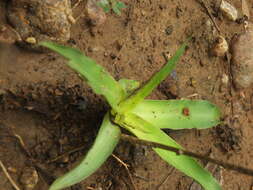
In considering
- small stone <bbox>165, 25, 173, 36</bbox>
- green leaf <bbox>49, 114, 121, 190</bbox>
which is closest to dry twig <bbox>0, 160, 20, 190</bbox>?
green leaf <bbox>49, 114, 121, 190</bbox>

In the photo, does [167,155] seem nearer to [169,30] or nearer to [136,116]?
[136,116]

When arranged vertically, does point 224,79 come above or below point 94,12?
below

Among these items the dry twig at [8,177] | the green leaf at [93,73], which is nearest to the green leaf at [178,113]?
the green leaf at [93,73]

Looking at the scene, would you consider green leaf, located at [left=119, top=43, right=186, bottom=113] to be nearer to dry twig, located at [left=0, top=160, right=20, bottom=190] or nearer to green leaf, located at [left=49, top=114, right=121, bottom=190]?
green leaf, located at [left=49, top=114, right=121, bottom=190]

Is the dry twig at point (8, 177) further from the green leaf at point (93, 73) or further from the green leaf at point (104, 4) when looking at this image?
the green leaf at point (104, 4)

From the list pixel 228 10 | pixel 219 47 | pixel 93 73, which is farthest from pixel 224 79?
pixel 93 73

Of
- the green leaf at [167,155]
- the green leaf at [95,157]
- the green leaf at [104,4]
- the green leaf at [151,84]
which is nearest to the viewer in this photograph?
the green leaf at [95,157]
